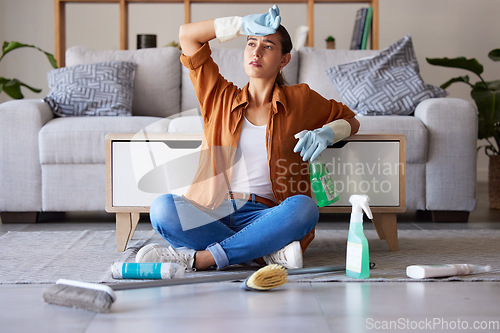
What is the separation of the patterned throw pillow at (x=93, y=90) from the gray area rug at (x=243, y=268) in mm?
741

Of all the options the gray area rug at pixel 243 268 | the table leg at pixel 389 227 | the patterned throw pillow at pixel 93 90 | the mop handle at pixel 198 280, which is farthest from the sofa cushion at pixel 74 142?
the mop handle at pixel 198 280

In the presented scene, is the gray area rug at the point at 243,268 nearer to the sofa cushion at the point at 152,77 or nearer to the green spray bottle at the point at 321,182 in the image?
the green spray bottle at the point at 321,182

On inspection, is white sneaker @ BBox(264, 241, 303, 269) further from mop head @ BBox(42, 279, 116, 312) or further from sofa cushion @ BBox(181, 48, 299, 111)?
sofa cushion @ BBox(181, 48, 299, 111)

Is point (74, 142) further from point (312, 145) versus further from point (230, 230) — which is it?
point (312, 145)

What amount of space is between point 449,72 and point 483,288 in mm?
3162

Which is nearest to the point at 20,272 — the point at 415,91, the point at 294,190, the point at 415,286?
the point at 294,190

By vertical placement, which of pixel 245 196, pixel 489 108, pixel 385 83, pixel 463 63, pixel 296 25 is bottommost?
pixel 245 196

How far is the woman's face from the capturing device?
1835 mm

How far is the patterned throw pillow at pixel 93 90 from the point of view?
2.99m

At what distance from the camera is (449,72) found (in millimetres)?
4469

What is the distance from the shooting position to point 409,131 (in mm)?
2746

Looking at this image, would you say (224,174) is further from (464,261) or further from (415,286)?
(464,261)

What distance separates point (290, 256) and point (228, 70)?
67.8 inches

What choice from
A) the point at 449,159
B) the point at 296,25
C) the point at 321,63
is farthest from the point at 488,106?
the point at 296,25
